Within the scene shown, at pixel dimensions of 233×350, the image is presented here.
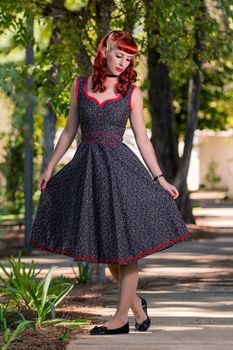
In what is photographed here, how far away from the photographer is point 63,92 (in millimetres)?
13719

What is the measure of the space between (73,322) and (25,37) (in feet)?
18.1

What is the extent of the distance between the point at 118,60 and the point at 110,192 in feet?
2.79

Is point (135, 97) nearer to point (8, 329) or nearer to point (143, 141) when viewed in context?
point (143, 141)

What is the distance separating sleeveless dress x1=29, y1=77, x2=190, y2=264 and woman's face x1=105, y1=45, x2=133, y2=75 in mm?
196

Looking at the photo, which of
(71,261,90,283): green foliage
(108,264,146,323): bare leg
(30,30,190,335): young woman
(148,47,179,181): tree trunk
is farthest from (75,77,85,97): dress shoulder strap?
(148,47,179,181): tree trunk

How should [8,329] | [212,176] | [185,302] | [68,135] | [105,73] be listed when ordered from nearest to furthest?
[8,329] < [105,73] < [68,135] < [185,302] < [212,176]

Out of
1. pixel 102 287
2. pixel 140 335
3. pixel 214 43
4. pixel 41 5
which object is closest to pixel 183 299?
pixel 102 287

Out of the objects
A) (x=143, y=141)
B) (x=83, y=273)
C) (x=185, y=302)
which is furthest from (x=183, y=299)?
(x=143, y=141)

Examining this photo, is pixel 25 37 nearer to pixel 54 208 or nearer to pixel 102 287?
pixel 102 287

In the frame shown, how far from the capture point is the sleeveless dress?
27.7 feet

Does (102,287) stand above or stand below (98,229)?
below

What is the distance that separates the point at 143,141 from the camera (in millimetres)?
8594

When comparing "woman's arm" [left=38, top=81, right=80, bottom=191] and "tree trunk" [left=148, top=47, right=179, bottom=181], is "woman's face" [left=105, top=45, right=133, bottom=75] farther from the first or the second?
"tree trunk" [left=148, top=47, right=179, bottom=181]

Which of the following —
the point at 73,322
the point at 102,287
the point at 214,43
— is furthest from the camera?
the point at 214,43
